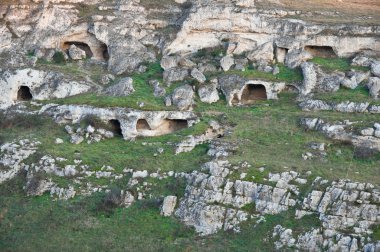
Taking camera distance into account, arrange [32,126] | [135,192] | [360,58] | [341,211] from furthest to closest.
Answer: [360,58] < [32,126] < [135,192] < [341,211]

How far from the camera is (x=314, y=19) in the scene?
192ft

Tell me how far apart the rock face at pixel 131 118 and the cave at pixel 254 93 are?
18.5 feet

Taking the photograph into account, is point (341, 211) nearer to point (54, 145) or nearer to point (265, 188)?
point (265, 188)

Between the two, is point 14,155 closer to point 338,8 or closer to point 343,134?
point 343,134

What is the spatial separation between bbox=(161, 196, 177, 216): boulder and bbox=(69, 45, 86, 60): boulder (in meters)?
19.8

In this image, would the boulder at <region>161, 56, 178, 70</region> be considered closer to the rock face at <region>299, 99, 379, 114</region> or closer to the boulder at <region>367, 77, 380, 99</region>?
the rock face at <region>299, 99, 379, 114</region>

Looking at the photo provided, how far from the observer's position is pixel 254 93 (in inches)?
2163

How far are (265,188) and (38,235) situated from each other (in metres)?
10.8

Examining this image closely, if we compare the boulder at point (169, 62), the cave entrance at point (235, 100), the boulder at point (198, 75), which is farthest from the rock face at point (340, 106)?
the boulder at point (169, 62)

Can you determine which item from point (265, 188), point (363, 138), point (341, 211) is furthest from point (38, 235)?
point (363, 138)

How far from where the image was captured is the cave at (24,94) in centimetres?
5588

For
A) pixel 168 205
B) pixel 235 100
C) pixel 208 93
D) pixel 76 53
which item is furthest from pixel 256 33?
pixel 168 205

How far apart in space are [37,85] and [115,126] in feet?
22.9

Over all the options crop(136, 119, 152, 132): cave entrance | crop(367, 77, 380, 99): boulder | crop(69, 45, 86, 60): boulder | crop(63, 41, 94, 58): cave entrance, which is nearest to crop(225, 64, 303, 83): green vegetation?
crop(367, 77, 380, 99): boulder
